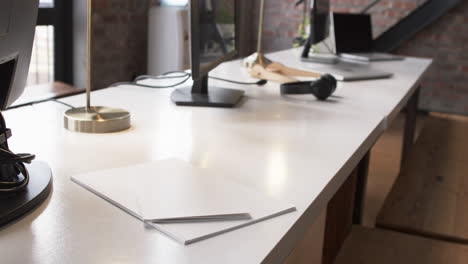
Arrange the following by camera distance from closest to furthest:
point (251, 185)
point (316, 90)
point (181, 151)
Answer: point (251, 185), point (181, 151), point (316, 90)

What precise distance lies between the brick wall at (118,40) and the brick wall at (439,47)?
1.94 meters

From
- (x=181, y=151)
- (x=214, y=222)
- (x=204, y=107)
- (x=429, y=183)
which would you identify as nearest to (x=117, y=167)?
(x=181, y=151)

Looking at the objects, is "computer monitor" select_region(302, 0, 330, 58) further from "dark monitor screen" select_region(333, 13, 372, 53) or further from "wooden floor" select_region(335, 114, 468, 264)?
"wooden floor" select_region(335, 114, 468, 264)

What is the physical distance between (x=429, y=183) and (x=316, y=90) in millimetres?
576

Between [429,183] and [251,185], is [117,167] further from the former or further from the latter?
[429,183]

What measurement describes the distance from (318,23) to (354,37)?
0.65 m

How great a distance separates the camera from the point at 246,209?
92 centimetres

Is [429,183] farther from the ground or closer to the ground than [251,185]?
closer to the ground

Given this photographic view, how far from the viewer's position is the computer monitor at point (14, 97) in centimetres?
86

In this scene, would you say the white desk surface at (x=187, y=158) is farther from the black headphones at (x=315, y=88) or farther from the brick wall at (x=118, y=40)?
the brick wall at (x=118, y=40)

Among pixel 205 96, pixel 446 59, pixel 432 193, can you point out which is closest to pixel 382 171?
pixel 432 193

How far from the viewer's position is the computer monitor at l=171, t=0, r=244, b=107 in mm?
1523

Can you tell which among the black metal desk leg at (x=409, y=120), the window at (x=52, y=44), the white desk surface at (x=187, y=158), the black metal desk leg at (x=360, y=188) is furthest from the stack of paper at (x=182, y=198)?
the window at (x=52, y=44)

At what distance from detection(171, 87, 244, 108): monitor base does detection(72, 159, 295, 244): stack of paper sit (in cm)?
62
